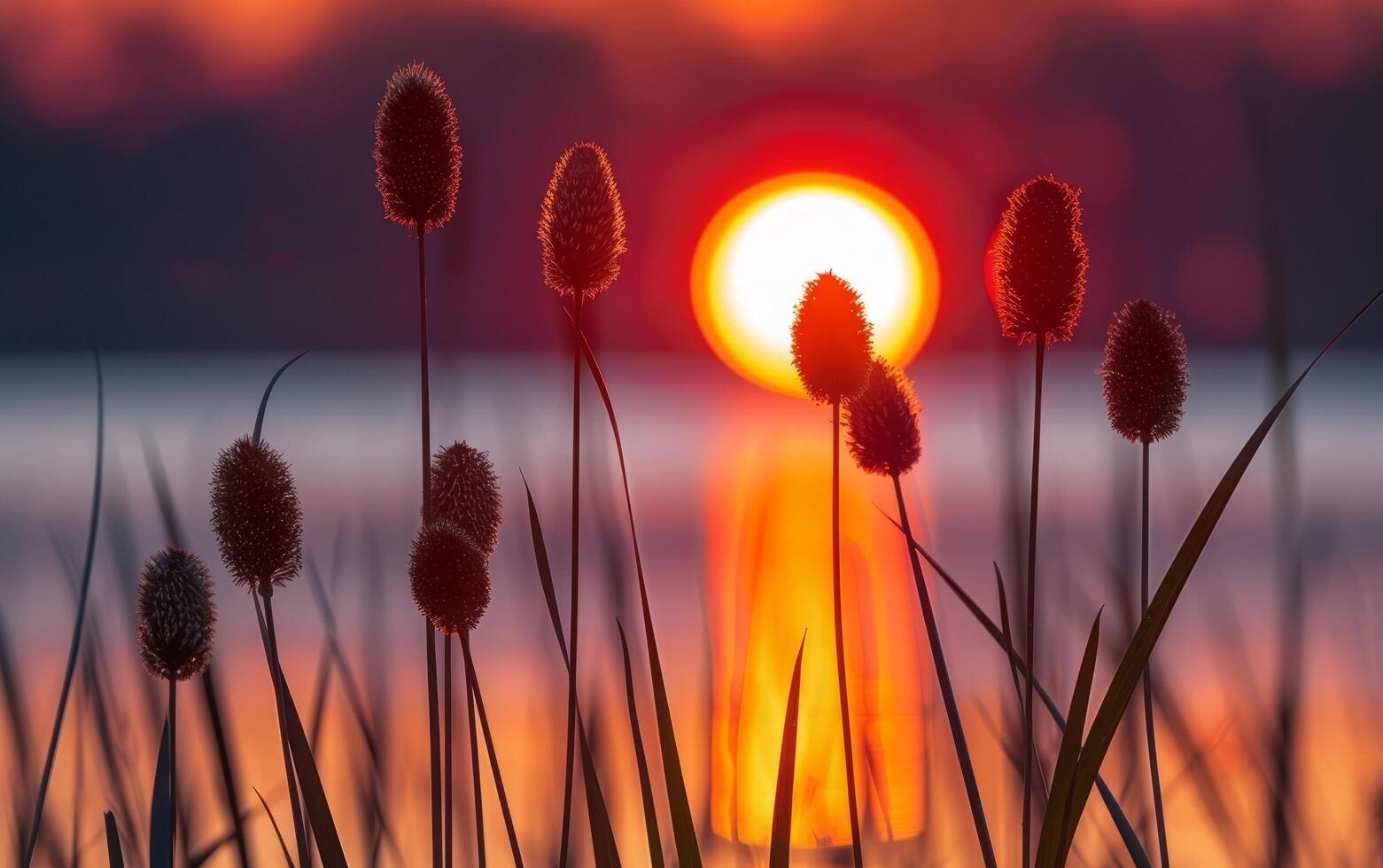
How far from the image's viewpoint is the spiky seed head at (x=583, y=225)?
2791 mm

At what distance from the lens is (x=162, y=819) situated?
2.49 m

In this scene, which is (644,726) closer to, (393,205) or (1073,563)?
(1073,563)

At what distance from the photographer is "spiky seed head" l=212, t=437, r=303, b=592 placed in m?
2.59

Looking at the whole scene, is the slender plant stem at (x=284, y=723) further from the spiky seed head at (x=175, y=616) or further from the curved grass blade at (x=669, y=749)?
the curved grass blade at (x=669, y=749)

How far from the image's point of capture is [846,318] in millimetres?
2980

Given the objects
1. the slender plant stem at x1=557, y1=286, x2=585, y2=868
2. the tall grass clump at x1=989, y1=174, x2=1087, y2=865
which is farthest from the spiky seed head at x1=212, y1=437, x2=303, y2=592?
the tall grass clump at x1=989, y1=174, x2=1087, y2=865

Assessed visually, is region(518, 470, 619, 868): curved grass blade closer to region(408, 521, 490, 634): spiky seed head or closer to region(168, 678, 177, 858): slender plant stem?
region(408, 521, 490, 634): spiky seed head

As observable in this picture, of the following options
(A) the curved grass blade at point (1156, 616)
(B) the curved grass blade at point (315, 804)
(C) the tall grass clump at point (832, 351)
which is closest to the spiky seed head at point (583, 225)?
(C) the tall grass clump at point (832, 351)

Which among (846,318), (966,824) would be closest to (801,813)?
(966,824)

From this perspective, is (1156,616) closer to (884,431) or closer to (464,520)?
(884,431)

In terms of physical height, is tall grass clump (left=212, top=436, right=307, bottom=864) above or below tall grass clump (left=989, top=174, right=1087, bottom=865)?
below

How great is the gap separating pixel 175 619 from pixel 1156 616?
1.97 meters

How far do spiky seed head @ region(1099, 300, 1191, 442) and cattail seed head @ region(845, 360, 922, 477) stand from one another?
0.54 metres

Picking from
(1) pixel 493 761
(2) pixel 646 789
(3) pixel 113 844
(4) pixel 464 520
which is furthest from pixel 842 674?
(3) pixel 113 844
